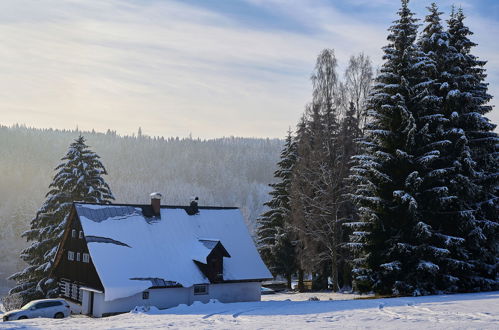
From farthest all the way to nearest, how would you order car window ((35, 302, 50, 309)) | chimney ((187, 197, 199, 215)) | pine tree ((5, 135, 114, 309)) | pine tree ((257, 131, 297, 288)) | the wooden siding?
1. pine tree ((257, 131, 297, 288))
2. pine tree ((5, 135, 114, 309))
3. chimney ((187, 197, 199, 215))
4. the wooden siding
5. car window ((35, 302, 50, 309))

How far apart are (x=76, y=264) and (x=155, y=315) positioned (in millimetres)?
11795

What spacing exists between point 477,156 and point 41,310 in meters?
27.2

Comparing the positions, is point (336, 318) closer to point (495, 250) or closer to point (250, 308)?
point (250, 308)

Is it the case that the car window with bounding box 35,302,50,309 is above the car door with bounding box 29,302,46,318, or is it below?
above

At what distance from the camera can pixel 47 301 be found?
3212 cm

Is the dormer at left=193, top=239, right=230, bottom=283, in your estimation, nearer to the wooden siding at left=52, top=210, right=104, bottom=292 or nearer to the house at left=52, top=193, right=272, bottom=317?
the house at left=52, top=193, right=272, bottom=317

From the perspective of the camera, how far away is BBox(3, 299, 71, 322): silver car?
3070 centimetres

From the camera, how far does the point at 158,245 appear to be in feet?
117

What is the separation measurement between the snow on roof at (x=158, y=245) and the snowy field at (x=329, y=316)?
4.98 meters

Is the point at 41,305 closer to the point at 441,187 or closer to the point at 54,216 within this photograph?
the point at 54,216

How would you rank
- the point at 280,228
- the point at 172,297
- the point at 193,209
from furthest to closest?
1. the point at 280,228
2. the point at 193,209
3. the point at 172,297

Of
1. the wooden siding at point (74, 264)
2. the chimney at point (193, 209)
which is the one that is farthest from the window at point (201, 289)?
the chimney at point (193, 209)

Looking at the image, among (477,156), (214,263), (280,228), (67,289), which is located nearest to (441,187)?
(477,156)

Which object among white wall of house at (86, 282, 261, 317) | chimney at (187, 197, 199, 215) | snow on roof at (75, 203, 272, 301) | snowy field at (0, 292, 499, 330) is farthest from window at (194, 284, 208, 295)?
chimney at (187, 197, 199, 215)
